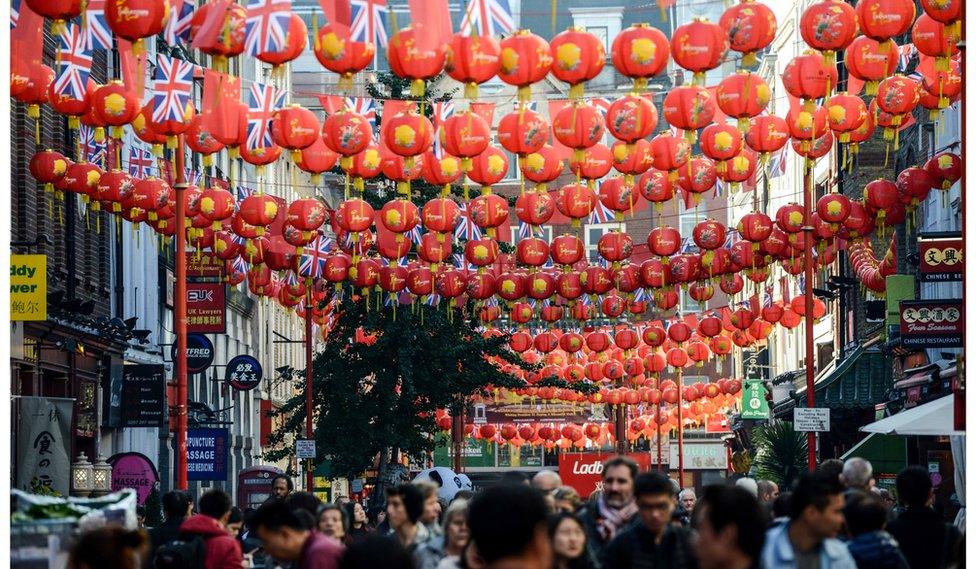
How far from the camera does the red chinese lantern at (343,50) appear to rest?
18.6 meters

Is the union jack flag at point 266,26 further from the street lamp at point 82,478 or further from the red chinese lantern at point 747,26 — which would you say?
the street lamp at point 82,478

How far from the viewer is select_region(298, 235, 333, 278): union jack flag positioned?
102ft

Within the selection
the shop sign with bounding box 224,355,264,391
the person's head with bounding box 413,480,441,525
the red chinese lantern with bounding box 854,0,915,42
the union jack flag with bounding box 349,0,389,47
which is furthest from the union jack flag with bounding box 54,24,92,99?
Result: the shop sign with bounding box 224,355,264,391

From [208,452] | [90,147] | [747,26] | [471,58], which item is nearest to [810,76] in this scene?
[747,26]

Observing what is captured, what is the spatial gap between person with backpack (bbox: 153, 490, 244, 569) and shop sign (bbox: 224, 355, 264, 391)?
1108 inches

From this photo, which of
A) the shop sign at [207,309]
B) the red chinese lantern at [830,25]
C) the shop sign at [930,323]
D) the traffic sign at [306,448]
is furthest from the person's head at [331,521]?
the traffic sign at [306,448]

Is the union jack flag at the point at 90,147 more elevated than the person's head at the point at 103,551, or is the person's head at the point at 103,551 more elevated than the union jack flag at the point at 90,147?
the union jack flag at the point at 90,147

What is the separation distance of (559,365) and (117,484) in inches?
1010

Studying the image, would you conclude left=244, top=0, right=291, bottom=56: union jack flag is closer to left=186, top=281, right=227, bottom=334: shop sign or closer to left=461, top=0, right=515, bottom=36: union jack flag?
left=461, top=0, right=515, bottom=36: union jack flag

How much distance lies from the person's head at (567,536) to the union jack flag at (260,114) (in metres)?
13.6

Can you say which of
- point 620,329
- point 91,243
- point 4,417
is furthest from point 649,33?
point 620,329

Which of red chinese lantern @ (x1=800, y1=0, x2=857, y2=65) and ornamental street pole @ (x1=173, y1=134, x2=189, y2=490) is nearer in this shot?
red chinese lantern @ (x1=800, y1=0, x2=857, y2=65)

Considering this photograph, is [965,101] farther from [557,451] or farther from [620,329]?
[557,451]

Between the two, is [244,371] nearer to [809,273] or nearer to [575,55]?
[809,273]
